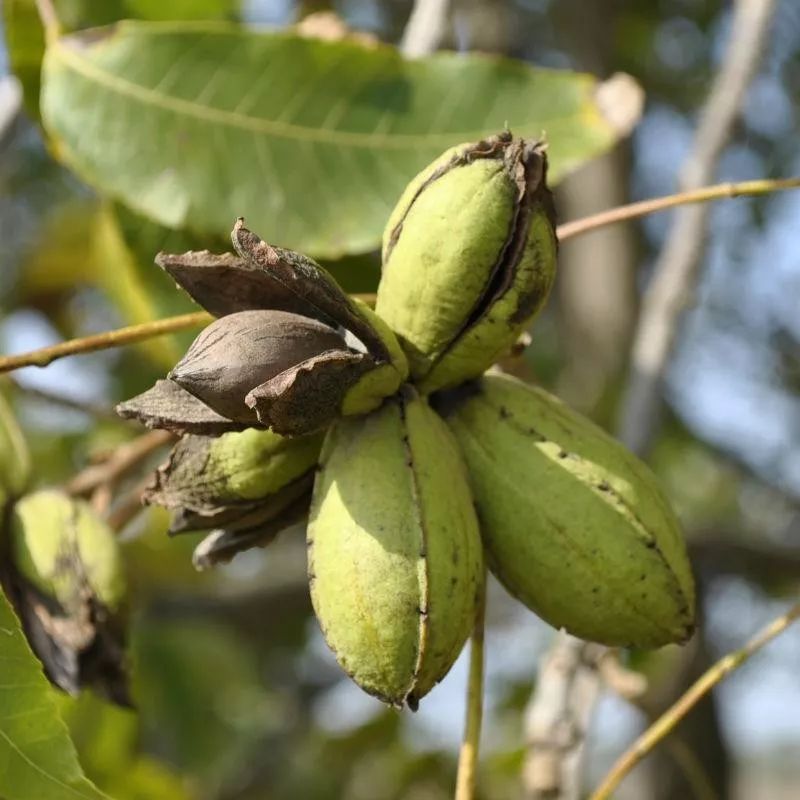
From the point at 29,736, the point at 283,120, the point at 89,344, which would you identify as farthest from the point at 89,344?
the point at 283,120

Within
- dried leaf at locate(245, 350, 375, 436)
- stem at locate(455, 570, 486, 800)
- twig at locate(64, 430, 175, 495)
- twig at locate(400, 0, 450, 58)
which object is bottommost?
twig at locate(64, 430, 175, 495)

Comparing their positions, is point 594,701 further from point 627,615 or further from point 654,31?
point 654,31

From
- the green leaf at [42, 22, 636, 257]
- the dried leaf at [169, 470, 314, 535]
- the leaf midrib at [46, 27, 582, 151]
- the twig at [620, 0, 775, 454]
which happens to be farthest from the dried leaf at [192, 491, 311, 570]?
the twig at [620, 0, 775, 454]

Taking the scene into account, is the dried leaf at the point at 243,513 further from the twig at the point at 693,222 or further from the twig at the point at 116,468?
the twig at the point at 693,222

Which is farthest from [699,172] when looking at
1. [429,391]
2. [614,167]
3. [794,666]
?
[794,666]

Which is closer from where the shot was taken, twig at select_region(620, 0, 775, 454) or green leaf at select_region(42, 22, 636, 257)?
green leaf at select_region(42, 22, 636, 257)

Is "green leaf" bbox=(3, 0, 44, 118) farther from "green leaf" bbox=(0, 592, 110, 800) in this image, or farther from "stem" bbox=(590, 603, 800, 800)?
"stem" bbox=(590, 603, 800, 800)

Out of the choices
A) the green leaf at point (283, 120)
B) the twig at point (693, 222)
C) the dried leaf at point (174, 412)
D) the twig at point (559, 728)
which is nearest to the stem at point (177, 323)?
the dried leaf at point (174, 412)
